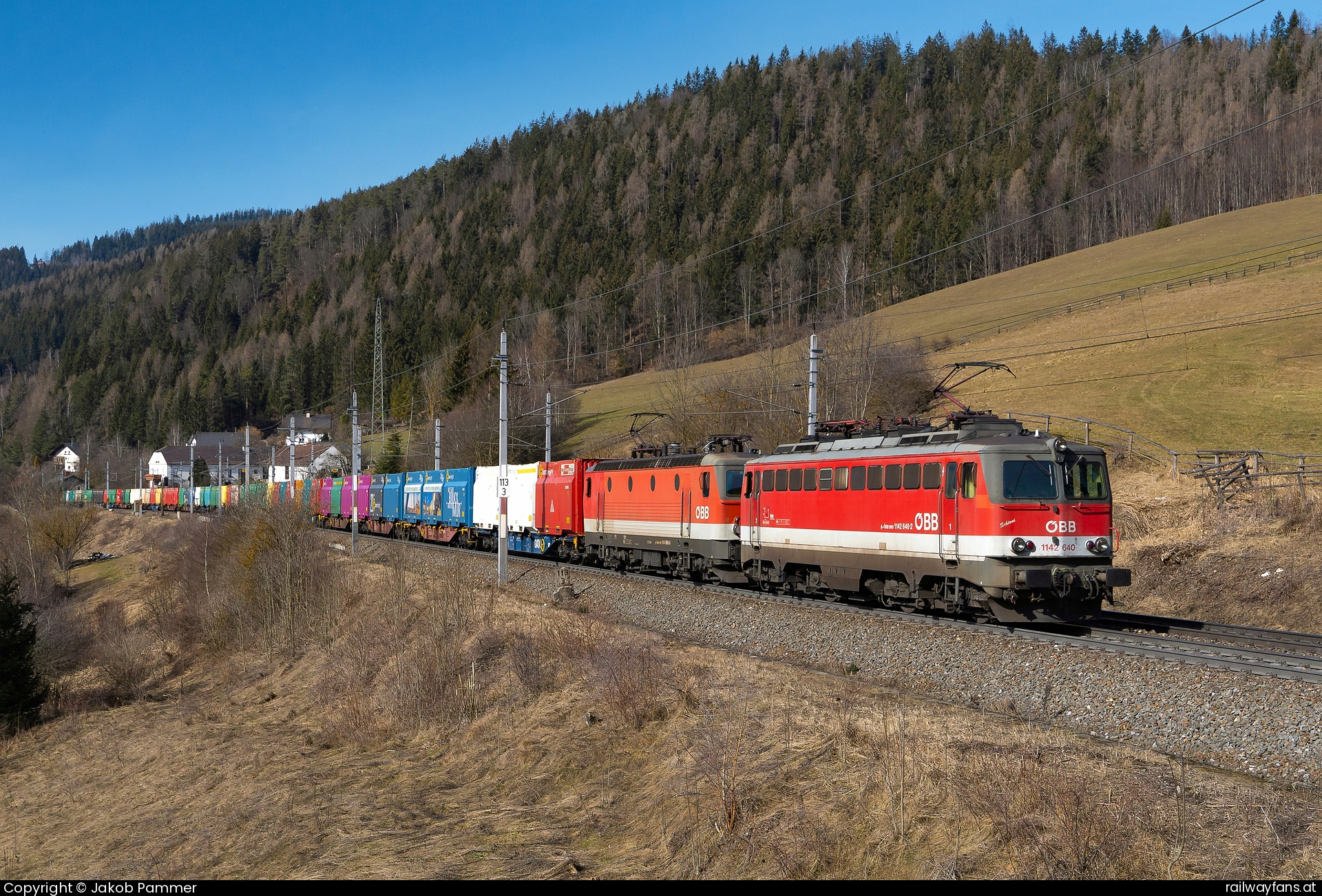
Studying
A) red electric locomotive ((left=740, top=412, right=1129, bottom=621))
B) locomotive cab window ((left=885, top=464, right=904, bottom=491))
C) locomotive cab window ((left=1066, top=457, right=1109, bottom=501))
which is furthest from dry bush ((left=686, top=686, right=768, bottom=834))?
locomotive cab window ((left=1066, top=457, right=1109, bottom=501))

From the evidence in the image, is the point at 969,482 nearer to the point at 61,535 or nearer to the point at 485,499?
the point at 485,499

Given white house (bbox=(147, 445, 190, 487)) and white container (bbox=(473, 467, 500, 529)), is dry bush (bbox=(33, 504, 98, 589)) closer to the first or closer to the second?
white container (bbox=(473, 467, 500, 529))

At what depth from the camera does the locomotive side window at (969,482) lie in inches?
666

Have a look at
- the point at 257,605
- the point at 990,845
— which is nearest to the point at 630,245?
the point at 257,605

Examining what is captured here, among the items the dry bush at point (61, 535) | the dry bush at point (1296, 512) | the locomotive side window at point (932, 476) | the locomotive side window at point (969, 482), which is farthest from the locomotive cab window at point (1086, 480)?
the dry bush at point (61, 535)

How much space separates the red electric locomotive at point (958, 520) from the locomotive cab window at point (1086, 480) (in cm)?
2

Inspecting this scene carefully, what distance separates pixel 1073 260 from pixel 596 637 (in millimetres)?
88037

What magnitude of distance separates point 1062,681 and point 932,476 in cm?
588

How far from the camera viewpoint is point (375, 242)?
198750 millimetres

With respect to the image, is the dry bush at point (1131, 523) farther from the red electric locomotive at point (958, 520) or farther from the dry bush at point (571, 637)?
the dry bush at point (571, 637)

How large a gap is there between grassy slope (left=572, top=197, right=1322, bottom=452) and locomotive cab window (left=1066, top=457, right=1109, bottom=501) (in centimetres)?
2316

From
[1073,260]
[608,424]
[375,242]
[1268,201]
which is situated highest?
[375,242]

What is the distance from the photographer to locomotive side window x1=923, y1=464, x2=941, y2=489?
→ 17875 mm

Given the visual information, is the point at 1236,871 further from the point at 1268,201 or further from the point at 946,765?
the point at 1268,201
